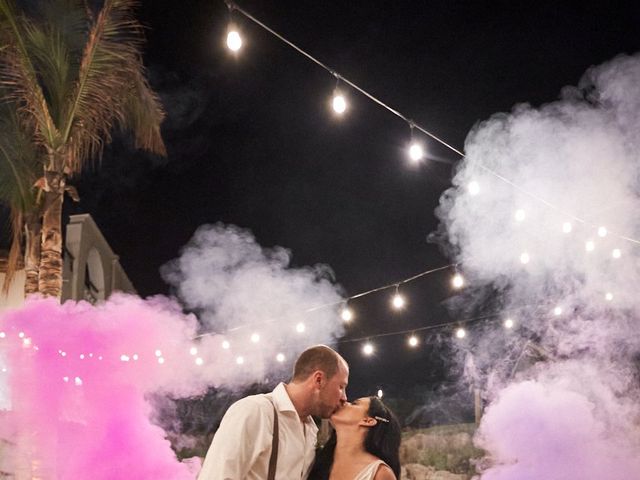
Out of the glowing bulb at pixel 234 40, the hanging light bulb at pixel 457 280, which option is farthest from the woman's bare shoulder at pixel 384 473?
the hanging light bulb at pixel 457 280

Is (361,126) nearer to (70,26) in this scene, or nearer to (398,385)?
(70,26)

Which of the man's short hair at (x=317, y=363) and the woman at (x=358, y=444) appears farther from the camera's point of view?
the woman at (x=358, y=444)

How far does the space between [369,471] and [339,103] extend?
4180 millimetres

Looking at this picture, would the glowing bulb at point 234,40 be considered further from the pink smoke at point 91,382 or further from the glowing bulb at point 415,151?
the pink smoke at point 91,382

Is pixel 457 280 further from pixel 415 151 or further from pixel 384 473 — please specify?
pixel 384 473

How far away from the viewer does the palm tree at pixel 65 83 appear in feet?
33.4

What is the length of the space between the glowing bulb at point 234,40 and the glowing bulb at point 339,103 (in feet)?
3.80

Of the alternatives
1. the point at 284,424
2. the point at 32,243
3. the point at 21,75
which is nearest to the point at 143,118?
the point at 21,75

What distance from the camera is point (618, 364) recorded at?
13172mm

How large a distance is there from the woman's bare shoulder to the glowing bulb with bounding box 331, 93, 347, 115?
411 cm

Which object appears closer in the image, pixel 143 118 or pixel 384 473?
pixel 384 473

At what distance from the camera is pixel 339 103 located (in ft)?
22.8

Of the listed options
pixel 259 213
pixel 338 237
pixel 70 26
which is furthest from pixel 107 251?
pixel 70 26

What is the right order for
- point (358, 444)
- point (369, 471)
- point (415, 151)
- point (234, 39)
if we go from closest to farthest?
point (369, 471) < point (358, 444) < point (234, 39) < point (415, 151)
